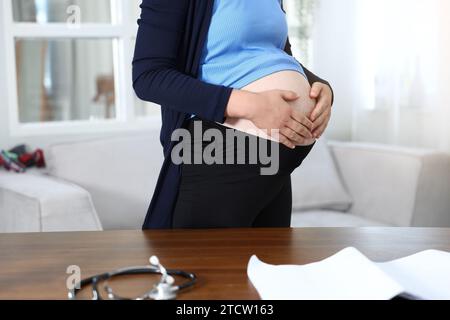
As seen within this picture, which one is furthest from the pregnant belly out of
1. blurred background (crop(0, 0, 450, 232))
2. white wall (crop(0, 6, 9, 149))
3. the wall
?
white wall (crop(0, 6, 9, 149))

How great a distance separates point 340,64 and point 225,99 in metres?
2.03

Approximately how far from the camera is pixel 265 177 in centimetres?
112

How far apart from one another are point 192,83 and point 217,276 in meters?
0.38

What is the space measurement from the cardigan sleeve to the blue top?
8 centimetres

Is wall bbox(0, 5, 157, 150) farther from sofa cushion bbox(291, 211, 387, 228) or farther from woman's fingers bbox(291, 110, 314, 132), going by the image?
woman's fingers bbox(291, 110, 314, 132)

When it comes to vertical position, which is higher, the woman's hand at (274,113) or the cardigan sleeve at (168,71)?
the cardigan sleeve at (168,71)

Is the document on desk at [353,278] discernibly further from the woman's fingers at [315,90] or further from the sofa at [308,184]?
the sofa at [308,184]

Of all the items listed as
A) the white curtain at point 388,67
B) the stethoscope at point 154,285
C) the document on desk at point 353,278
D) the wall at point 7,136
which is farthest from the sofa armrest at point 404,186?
the stethoscope at point 154,285

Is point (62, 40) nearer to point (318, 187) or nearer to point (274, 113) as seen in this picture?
point (318, 187)

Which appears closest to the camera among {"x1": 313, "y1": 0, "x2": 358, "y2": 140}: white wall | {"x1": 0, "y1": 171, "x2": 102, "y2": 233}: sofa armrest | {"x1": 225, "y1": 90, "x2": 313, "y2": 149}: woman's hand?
{"x1": 225, "y1": 90, "x2": 313, "y2": 149}: woman's hand

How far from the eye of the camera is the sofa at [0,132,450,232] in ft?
7.50

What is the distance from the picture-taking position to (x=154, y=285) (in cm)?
75

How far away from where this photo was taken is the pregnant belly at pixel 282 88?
1106 mm
